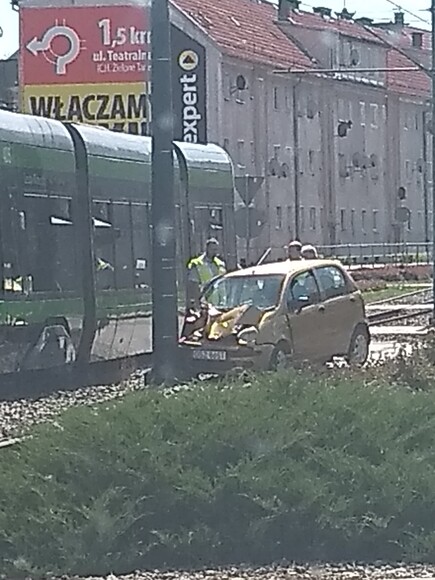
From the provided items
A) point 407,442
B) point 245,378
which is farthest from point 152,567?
point 245,378

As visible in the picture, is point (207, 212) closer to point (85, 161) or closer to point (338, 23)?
point (85, 161)

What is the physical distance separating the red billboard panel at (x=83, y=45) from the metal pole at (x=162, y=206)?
3806 cm

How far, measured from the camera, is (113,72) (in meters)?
58.1

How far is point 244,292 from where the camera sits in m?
23.7

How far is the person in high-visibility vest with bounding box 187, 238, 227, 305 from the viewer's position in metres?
25.9

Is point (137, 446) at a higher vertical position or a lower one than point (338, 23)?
lower

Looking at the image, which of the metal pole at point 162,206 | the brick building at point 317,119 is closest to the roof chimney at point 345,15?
the brick building at point 317,119

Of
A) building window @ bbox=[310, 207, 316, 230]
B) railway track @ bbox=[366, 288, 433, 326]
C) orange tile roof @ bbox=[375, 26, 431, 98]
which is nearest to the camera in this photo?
railway track @ bbox=[366, 288, 433, 326]

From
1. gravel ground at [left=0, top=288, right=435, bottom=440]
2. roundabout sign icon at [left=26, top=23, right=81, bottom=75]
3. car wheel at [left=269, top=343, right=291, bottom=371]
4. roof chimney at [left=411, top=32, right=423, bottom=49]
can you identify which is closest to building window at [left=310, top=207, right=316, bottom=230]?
roof chimney at [left=411, top=32, right=423, bottom=49]

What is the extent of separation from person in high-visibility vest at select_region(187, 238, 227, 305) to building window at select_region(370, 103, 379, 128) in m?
64.4

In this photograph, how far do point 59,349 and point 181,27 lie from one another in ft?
172

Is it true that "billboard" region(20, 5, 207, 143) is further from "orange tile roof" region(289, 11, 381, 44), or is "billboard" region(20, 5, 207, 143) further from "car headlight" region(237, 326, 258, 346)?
"car headlight" region(237, 326, 258, 346)

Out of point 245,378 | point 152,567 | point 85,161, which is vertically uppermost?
point 85,161

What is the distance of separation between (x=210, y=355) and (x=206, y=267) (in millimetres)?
3421
